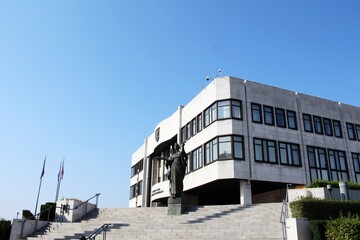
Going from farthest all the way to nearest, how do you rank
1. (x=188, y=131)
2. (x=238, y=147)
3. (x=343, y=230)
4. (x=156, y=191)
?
(x=156, y=191), (x=188, y=131), (x=238, y=147), (x=343, y=230)

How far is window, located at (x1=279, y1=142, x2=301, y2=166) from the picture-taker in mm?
28891

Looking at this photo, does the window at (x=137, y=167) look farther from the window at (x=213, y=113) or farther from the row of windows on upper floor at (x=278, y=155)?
the window at (x=213, y=113)

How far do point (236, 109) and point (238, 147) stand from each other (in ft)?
10.8

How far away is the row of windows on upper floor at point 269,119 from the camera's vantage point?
2880 centimetres

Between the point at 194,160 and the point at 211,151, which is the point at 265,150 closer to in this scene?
the point at 211,151

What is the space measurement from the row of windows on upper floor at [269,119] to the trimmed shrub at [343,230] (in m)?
15.4

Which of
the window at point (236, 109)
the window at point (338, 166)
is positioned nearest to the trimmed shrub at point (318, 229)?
the window at point (236, 109)

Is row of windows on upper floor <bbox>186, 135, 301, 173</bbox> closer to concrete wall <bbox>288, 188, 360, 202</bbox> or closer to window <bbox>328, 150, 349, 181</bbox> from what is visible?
window <bbox>328, 150, 349, 181</bbox>

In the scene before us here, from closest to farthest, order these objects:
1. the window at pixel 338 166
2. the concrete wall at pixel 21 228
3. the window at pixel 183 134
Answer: the concrete wall at pixel 21 228 → the window at pixel 338 166 → the window at pixel 183 134

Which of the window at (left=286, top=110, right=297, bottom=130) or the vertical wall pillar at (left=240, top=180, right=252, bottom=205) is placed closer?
the vertical wall pillar at (left=240, top=180, right=252, bottom=205)

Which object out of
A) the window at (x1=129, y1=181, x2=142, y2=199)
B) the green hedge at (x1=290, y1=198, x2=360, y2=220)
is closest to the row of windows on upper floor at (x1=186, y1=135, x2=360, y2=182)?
the green hedge at (x1=290, y1=198, x2=360, y2=220)

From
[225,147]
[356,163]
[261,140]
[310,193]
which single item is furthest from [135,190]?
[310,193]

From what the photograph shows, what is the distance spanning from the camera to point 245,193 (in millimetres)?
27125

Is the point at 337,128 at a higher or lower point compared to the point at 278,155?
higher
